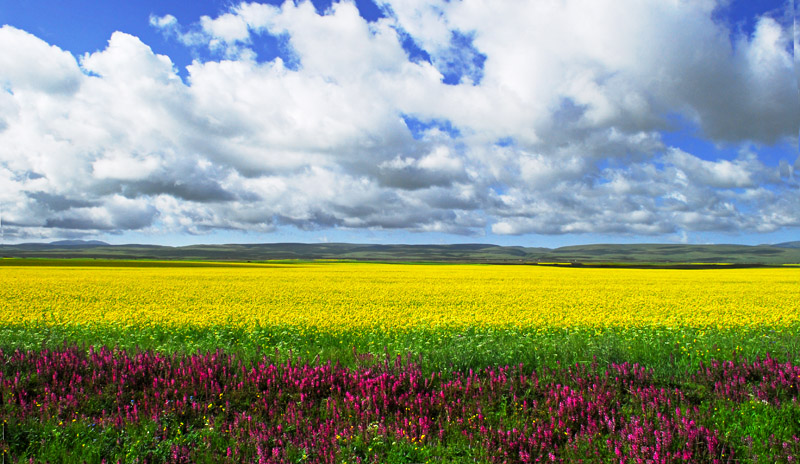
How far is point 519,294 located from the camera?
23281mm

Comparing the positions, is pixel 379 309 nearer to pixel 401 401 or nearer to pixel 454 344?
pixel 454 344

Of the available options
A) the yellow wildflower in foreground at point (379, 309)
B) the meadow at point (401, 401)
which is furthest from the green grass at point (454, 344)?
the yellow wildflower in foreground at point (379, 309)

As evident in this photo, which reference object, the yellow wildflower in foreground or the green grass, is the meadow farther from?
the yellow wildflower in foreground

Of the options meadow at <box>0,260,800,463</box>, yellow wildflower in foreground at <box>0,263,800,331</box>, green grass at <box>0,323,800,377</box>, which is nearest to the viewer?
meadow at <box>0,260,800,463</box>

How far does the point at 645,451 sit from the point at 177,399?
546 cm

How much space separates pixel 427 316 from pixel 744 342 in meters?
8.26

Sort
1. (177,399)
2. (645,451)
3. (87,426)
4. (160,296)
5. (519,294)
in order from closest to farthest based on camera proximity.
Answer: (645,451)
(87,426)
(177,399)
(160,296)
(519,294)

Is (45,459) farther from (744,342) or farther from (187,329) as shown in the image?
(744,342)

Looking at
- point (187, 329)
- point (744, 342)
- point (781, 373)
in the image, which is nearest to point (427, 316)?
point (187, 329)

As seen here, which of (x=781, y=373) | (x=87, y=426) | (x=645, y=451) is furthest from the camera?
(x=781, y=373)

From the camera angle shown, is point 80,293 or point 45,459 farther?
point 80,293

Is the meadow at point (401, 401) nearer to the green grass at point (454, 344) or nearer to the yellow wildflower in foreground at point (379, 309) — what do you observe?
the green grass at point (454, 344)

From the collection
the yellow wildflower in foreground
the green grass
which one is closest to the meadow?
the green grass

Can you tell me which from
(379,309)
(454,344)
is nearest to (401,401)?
(454,344)
